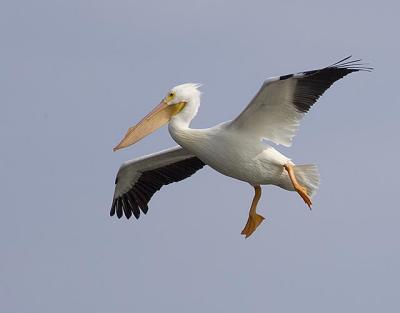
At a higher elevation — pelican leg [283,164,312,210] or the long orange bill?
the long orange bill

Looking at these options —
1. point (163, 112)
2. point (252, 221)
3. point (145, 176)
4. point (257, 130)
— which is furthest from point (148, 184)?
point (257, 130)

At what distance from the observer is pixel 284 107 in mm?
13820

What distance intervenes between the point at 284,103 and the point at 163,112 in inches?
63.2

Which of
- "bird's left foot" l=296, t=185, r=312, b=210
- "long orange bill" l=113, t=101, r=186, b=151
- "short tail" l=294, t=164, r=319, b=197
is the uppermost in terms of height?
"long orange bill" l=113, t=101, r=186, b=151

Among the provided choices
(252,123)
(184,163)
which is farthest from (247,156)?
(184,163)

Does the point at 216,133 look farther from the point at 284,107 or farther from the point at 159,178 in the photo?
the point at 159,178

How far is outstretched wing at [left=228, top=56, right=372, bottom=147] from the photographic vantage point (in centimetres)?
1323

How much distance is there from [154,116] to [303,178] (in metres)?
1.91

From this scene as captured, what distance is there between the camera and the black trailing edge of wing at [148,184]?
16062mm

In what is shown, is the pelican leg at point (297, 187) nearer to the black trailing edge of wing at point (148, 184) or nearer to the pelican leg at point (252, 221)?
the pelican leg at point (252, 221)

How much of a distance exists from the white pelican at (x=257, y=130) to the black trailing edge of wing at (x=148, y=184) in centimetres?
142

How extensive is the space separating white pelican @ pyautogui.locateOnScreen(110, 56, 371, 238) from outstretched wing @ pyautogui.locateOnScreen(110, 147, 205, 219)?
120 centimetres

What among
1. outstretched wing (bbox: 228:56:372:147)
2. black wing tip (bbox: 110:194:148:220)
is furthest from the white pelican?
black wing tip (bbox: 110:194:148:220)

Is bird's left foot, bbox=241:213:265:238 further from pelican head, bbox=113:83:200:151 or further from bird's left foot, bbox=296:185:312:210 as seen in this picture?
pelican head, bbox=113:83:200:151
